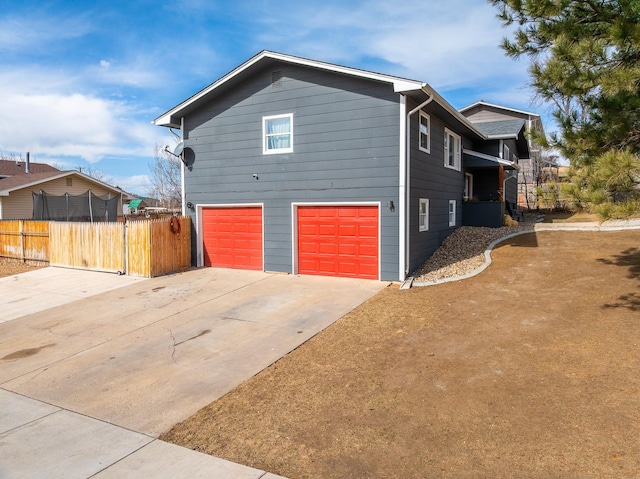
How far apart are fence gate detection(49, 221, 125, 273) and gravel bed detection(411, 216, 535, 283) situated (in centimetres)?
858

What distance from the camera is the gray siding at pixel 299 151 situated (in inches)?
394

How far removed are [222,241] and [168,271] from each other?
5.96ft

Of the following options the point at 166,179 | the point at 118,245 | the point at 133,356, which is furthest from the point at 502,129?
the point at 166,179

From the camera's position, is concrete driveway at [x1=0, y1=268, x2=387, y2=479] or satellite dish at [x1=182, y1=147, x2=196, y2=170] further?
satellite dish at [x1=182, y1=147, x2=196, y2=170]

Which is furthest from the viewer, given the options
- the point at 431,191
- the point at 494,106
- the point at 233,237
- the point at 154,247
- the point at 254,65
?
the point at 494,106

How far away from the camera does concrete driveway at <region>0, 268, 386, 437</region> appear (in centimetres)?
468

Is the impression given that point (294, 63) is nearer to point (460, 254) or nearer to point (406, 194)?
point (406, 194)

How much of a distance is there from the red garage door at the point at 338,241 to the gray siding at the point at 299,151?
0.30 m

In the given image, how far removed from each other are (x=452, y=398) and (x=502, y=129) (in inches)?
659

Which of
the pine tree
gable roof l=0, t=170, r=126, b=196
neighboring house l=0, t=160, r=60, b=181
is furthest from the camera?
neighboring house l=0, t=160, r=60, b=181

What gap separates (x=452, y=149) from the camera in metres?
14.3

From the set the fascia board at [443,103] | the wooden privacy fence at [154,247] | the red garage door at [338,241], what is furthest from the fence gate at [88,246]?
the fascia board at [443,103]

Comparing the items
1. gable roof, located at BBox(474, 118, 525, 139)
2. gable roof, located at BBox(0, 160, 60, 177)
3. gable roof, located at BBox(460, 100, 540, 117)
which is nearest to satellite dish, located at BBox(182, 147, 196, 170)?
gable roof, located at BBox(474, 118, 525, 139)

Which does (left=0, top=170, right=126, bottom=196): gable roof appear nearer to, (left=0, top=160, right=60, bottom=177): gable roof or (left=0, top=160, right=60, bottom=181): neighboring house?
(left=0, top=160, right=60, bottom=181): neighboring house
